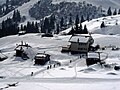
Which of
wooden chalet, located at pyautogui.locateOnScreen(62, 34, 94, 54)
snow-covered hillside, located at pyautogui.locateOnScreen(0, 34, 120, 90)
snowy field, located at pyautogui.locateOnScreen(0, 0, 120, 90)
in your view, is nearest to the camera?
snowy field, located at pyautogui.locateOnScreen(0, 0, 120, 90)

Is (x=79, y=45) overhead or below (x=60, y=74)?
overhead

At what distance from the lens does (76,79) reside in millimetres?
50625

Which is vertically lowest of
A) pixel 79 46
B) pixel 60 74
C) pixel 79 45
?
pixel 60 74

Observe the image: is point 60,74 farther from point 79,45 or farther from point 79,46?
point 79,45

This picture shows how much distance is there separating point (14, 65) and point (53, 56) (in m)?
11.5

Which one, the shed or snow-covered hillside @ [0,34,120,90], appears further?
the shed

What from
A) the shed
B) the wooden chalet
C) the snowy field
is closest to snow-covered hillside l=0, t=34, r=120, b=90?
the snowy field

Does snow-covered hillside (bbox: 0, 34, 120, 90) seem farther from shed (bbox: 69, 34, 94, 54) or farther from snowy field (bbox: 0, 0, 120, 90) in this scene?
shed (bbox: 69, 34, 94, 54)

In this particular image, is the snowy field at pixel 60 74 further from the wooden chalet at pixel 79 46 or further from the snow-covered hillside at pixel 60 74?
the wooden chalet at pixel 79 46

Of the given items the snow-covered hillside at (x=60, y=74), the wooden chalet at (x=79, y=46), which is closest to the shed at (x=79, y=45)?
the wooden chalet at (x=79, y=46)

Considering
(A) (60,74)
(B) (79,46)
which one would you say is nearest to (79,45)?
(B) (79,46)

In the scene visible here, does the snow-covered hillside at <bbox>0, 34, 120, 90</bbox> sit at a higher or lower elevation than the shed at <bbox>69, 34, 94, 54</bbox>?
lower

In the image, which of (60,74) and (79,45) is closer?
(60,74)

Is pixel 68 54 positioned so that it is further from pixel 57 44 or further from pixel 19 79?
pixel 19 79
